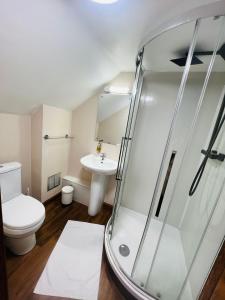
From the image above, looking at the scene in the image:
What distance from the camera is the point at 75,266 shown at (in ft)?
4.63

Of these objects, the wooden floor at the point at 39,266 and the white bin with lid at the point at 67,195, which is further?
the white bin with lid at the point at 67,195

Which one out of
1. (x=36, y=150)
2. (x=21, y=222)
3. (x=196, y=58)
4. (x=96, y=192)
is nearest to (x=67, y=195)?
(x=96, y=192)

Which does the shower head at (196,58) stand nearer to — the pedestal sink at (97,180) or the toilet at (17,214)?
the pedestal sink at (97,180)

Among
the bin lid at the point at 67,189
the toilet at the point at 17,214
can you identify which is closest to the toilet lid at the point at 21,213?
the toilet at the point at 17,214

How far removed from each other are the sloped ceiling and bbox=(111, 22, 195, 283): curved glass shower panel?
337mm

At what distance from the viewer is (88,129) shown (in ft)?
7.30

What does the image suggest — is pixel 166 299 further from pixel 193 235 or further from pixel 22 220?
pixel 22 220

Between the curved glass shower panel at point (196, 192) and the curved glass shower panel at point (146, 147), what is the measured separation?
189mm

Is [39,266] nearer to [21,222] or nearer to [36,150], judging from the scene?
[21,222]

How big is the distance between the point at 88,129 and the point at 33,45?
1.26 meters

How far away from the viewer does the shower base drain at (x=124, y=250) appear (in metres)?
1.51

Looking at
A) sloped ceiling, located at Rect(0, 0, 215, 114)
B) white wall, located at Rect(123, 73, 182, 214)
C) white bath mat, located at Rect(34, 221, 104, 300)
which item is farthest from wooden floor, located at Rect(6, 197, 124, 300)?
sloped ceiling, located at Rect(0, 0, 215, 114)

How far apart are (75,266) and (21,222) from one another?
69 centimetres

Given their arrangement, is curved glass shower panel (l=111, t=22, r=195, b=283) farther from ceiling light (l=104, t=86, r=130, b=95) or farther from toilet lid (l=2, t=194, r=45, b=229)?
toilet lid (l=2, t=194, r=45, b=229)
